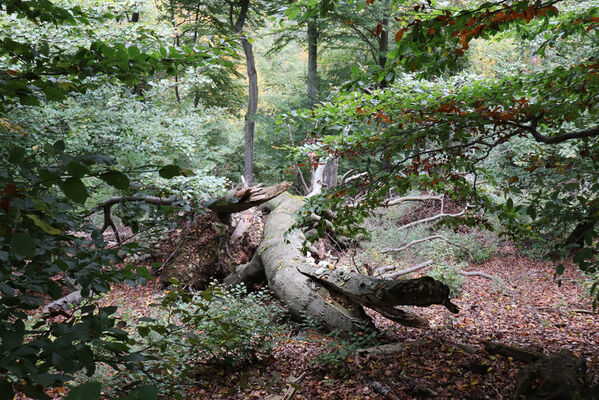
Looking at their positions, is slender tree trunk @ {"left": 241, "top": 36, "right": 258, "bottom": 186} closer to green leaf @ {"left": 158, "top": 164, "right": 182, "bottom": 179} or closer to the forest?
the forest

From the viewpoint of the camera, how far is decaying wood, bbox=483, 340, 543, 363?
147 inches

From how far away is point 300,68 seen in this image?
22.0 meters

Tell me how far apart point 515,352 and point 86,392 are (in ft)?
13.5

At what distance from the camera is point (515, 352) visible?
12.6 ft

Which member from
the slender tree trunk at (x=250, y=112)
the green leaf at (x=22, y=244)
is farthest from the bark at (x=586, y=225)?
the slender tree trunk at (x=250, y=112)

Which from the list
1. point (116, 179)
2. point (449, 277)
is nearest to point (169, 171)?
point (116, 179)

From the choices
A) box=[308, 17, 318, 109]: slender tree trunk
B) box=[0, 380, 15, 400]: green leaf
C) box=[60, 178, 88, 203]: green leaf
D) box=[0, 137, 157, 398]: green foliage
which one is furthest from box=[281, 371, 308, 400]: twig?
box=[308, 17, 318, 109]: slender tree trunk

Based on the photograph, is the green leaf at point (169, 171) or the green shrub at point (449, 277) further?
the green shrub at point (449, 277)

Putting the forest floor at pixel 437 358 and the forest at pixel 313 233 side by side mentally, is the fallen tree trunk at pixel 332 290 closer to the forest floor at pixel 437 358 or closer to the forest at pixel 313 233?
the forest at pixel 313 233

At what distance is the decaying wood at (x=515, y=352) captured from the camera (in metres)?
3.72

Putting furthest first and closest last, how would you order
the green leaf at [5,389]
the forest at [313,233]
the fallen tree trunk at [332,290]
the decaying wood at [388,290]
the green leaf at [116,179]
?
the fallen tree trunk at [332,290] → the decaying wood at [388,290] → the forest at [313,233] → the green leaf at [116,179] → the green leaf at [5,389]

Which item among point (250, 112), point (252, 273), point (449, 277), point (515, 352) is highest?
point (250, 112)

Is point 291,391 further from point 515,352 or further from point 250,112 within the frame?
point 250,112

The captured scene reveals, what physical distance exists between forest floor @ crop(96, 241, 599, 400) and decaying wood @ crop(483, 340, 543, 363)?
7 centimetres
